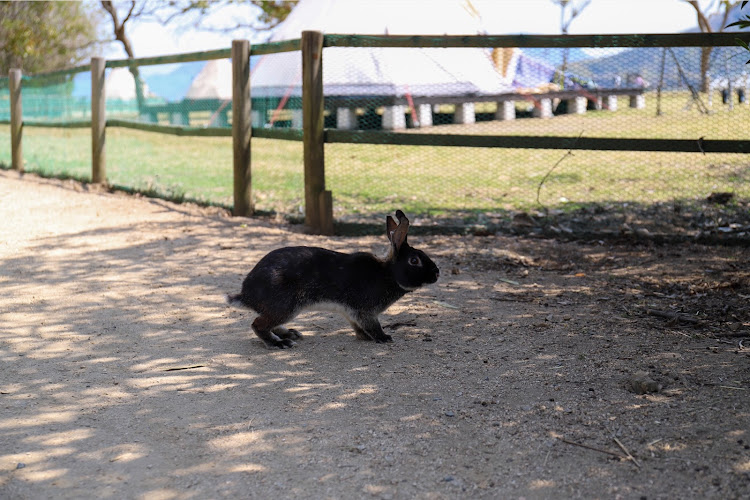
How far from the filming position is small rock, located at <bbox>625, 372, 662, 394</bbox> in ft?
12.4

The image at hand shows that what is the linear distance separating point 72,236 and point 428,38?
3.92 meters

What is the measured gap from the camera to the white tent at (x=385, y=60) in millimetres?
17391

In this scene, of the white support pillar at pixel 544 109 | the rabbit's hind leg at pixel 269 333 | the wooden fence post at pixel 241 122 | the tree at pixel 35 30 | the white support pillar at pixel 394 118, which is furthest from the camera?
the tree at pixel 35 30

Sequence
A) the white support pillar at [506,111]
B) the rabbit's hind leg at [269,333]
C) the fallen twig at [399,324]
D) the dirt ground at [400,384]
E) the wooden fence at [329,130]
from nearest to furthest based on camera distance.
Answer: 1. the dirt ground at [400,384]
2. the rabbit's hind leg at [269,333]
3. the fallen twig at [399,324]
4. the wooden fence at [329,130]
5. the white support pillar at [506,111]

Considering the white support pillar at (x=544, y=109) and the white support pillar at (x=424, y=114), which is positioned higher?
the white support pillar at (x=424, y=114)

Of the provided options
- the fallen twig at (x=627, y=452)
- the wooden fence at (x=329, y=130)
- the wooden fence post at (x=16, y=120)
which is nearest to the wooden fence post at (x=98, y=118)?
the wooden fence at (x=329, y=130)

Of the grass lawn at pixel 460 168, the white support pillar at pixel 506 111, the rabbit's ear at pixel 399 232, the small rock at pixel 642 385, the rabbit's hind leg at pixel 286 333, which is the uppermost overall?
the white support pillar at pixel 506 111

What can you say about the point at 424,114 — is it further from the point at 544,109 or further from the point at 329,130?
the point at 329,130

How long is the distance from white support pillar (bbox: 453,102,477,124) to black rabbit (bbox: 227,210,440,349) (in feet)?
26.6

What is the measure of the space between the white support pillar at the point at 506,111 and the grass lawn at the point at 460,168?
0.67m

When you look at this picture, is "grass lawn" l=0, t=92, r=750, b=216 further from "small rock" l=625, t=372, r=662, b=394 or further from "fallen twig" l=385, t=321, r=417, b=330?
"small rock" l=625, t=372, r=662, b=394

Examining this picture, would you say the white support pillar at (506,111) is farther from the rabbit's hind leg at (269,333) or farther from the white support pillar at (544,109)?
the rabbit's hind leg at (269,333)

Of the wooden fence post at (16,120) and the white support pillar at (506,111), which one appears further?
the wooden fence post at (16,120)

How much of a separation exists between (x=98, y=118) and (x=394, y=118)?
19.8ft
